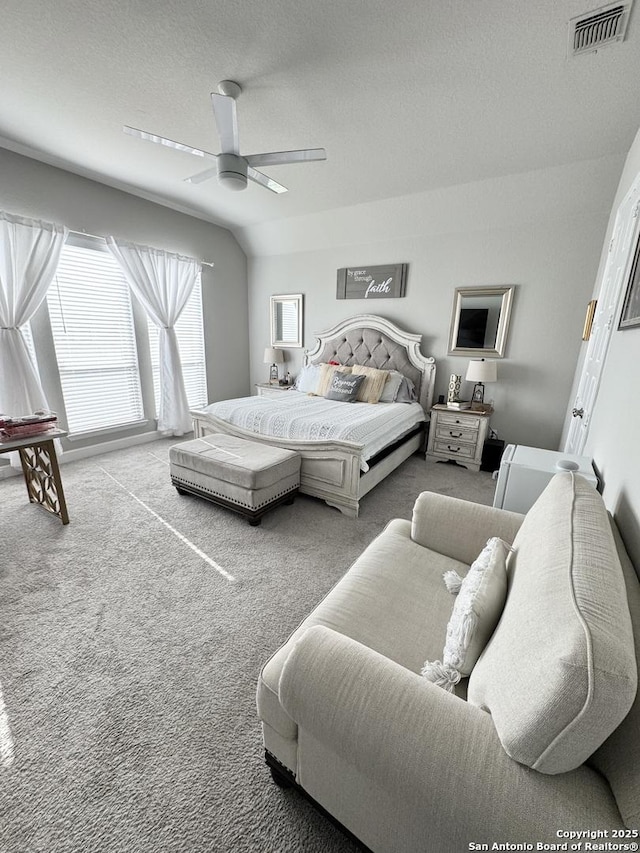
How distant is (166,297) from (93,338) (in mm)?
998

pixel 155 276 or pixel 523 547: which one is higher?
pixel 155 276

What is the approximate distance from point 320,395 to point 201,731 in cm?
343

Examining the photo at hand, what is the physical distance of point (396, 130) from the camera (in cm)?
247

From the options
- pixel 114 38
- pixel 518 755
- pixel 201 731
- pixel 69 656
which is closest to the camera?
pixel 518 755

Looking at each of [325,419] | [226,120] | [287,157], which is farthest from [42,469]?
[287,157]

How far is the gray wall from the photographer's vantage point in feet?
10.2

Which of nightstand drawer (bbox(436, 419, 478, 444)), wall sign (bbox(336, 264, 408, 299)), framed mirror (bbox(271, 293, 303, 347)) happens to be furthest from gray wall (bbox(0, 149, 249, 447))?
nightstand drawer (bbox(436, 419, 478, 444))

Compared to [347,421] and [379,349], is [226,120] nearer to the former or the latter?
[347,421]

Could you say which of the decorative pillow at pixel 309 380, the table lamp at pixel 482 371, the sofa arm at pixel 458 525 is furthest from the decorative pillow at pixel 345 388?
the sofa arm at pixel 458 525

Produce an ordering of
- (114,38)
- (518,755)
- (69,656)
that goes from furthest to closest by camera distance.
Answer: (114,38)
(69,656)
(518,755)

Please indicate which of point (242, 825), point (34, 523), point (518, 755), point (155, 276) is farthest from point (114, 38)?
point (242, 825)

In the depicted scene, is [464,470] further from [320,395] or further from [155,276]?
[155,276]

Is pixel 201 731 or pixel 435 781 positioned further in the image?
pixel 201 731

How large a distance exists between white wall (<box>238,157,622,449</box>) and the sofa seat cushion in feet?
9.79
